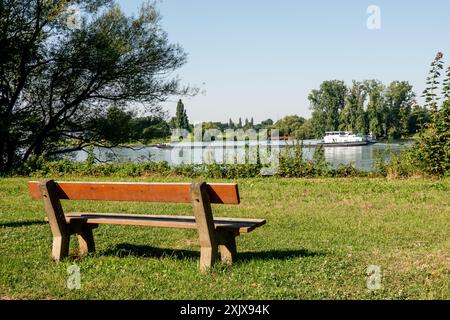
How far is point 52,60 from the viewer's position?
20016 millimetres

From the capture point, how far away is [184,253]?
19.2ft

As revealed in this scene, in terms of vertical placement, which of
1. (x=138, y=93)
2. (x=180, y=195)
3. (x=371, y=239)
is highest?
(x=138, y=93)

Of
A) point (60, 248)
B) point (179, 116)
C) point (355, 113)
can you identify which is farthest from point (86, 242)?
point (355, 113)

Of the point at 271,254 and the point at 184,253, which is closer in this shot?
the point at 271,254

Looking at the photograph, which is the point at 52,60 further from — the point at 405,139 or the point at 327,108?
the point at 327,108

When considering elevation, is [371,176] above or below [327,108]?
below

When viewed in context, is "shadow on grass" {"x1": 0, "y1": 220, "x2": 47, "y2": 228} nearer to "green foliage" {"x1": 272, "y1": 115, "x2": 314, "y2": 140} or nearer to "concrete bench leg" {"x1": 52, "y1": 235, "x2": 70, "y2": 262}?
"concrete bench leg" {"x1": 52, "y1": 235, "x2": 70, "y2": 262}

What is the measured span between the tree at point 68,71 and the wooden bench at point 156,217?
14.2 metres

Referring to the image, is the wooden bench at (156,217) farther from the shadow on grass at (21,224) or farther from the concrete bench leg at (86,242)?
the shadow on grass at (21,224)

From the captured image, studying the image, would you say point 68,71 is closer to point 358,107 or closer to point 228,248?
point 228,248

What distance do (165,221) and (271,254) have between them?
4.44ft

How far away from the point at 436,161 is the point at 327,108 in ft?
209

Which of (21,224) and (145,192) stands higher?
(145,192)
